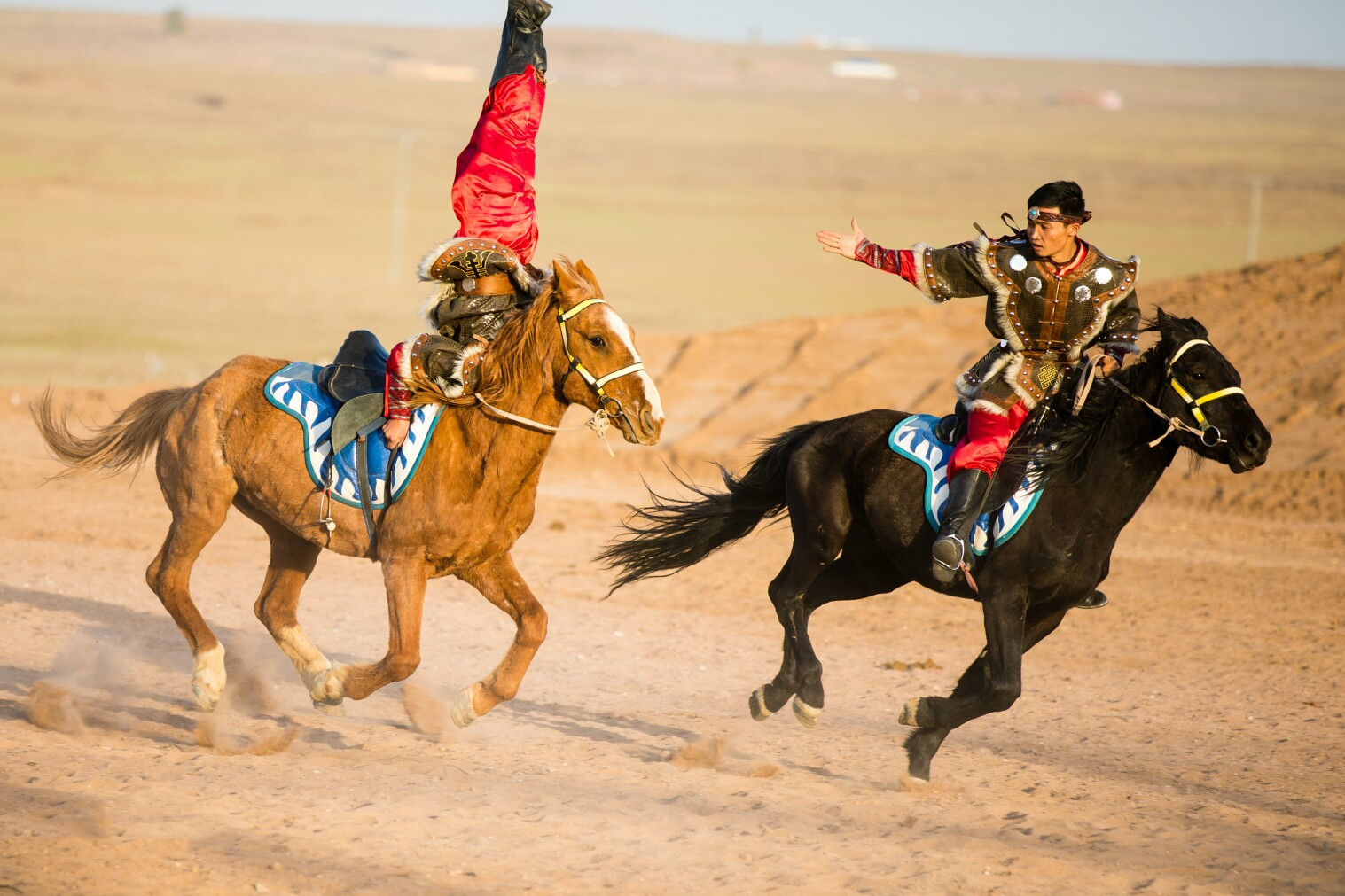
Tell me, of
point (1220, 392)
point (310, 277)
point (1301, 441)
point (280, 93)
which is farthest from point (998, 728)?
point (280, 93)

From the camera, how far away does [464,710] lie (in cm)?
616

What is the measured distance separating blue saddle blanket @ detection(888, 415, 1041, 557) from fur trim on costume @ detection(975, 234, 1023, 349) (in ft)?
1.45

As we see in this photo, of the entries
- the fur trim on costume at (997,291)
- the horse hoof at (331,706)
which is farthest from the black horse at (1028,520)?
the horse hoof at (331,706)

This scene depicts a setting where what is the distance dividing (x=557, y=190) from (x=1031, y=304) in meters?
39.2

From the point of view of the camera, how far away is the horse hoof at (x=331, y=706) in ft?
20.5

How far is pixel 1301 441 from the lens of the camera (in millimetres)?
13805

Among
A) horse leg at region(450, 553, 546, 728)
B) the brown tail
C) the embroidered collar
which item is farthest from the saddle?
the embroidered collar

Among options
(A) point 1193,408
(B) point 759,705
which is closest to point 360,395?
(B) point 759,705

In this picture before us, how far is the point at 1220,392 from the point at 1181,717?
2.71 m

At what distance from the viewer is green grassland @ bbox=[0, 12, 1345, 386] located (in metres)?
23.5

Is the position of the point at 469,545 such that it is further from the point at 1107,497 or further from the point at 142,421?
the point at 1107,497

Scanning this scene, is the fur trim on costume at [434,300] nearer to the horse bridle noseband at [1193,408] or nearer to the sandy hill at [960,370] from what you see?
the horse bridle noseband at [1193,408]

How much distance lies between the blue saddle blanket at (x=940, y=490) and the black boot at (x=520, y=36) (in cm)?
236

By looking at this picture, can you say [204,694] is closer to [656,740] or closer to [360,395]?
[360,395]
